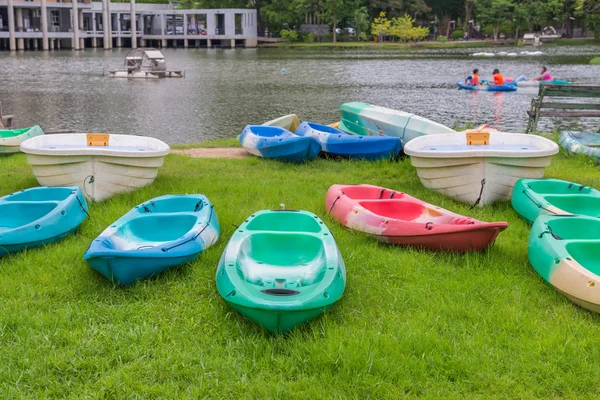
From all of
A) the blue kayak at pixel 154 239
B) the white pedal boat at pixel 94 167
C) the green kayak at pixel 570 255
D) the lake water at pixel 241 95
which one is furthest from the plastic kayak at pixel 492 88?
the blue kayak at pixel 154 239

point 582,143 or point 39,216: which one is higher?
point 582,143

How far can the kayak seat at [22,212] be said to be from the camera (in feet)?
18.2

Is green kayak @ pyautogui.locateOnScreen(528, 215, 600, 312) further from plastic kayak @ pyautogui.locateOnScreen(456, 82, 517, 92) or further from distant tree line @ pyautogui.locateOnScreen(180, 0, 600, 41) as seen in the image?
→ distant tree line @ pyautogui.locateOnScreen(180, 0, 600, 41)

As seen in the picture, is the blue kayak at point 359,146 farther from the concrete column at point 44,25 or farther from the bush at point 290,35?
the bush at point 290,35

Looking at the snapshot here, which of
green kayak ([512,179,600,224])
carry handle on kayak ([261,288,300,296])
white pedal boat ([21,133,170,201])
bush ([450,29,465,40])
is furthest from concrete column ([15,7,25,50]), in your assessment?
carry handle on kayak ([261,288,300,296])

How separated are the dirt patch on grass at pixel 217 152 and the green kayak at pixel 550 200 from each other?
4.56 metres

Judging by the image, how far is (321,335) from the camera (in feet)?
12.3

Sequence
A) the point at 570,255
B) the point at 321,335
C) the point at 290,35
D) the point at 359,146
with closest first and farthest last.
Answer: the point at 321,335
the point at 570,255
the point at 359,146
the point at 290,35

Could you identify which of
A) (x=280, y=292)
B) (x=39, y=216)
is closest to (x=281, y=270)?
(x=280, y=292)

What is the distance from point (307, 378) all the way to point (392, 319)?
0.88 meters

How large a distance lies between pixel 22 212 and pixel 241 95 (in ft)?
66.0

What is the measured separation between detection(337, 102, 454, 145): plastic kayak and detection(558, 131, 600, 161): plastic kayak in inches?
74.6

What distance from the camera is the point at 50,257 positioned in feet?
16.0

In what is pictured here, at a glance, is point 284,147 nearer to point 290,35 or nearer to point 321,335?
point 321,335
